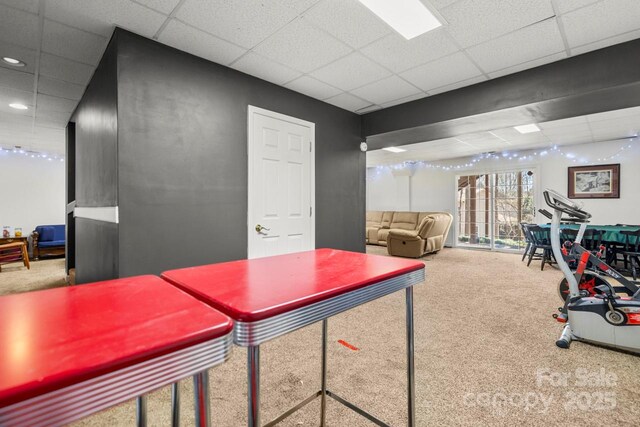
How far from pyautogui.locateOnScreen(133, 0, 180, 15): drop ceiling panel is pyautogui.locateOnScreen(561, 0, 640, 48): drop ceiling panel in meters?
2.85

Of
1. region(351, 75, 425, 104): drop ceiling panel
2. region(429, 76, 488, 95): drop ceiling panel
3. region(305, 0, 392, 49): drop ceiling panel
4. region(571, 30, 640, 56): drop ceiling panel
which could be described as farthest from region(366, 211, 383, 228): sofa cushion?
region(305, 0, 392, 49): drop ceiling panel

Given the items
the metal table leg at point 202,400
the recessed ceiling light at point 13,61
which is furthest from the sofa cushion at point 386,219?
the metal table leg at point 202,400

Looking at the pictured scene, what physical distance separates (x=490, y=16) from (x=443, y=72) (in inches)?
35.2

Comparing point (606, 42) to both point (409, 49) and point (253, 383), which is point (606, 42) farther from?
point (253, 383)

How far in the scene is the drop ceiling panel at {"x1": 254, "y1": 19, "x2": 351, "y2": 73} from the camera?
2.44 m

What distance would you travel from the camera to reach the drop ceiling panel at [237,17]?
213cm

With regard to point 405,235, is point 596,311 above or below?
below

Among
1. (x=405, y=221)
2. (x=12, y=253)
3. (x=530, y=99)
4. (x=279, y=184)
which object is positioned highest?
(x=530, y=99)

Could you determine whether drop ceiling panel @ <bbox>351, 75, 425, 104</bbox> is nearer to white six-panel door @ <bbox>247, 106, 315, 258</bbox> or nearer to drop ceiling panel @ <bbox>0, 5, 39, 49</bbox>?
white six-panel door @ <bbox>247, 106, 315, 258</bbox>

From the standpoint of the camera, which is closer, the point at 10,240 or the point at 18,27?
the point at 18,27

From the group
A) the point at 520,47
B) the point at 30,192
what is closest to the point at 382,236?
the point at 520,47

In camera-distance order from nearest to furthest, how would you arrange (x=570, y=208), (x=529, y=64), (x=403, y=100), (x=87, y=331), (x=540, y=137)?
(x=87, y=331)
(x=570, y=208)
(x=529, y=64)
(x=403, y=100)
(x=540, y=137)

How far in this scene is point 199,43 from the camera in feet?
8.54

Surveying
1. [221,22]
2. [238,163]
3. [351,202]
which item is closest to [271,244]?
[238,163]
